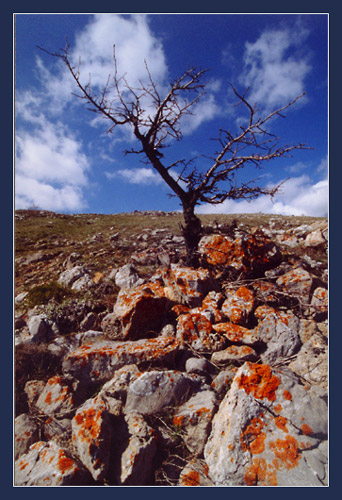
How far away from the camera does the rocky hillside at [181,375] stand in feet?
9.29

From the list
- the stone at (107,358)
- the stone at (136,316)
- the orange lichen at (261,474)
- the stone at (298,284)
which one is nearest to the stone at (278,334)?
the stone at (298,284)

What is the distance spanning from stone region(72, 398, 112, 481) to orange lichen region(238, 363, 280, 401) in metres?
1.82

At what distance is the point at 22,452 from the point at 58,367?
1.12 m

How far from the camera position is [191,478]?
293cm

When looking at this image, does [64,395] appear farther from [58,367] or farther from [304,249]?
[304,249]

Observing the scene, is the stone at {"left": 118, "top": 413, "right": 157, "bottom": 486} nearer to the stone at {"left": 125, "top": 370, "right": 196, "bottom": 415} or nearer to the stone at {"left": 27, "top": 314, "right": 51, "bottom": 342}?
the stone at {"left": 125, "top": 370, "right": 196, "bottom": 415}

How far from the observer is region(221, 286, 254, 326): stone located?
176 inches

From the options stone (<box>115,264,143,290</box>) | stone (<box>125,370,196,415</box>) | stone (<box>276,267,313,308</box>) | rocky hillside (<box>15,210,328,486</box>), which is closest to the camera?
rocky hillside (<box>15,210,328,486</box>)

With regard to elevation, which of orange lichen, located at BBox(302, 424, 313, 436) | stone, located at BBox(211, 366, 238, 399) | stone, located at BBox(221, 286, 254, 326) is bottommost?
orange lichen, located at BBox(302, 424, 313, 436)

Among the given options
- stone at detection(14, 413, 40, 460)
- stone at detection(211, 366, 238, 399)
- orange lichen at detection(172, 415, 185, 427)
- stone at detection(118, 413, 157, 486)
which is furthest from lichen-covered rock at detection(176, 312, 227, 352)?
stone at detection(14, 413, 40, 460)

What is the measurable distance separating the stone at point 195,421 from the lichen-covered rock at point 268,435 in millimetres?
90

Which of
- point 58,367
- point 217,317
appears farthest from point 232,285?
point 58,367

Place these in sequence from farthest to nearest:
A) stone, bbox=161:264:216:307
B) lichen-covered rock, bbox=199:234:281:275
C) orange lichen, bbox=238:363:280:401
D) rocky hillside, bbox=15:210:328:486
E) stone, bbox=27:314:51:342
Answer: lichen-covered rock, bbox=199:234:281:275
stone, bbox=161:264:216:307
stone, bbox=27:314:51:342
orange lichen, bbox=238:363:280:401
rocky hillside, bbox=15:210:328:486

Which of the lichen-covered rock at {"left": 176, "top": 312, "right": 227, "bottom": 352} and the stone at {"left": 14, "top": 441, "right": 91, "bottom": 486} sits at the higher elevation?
the lichen-covered rock at {"left": 176, "top": 312, "right": 227, "bottom": 352}
